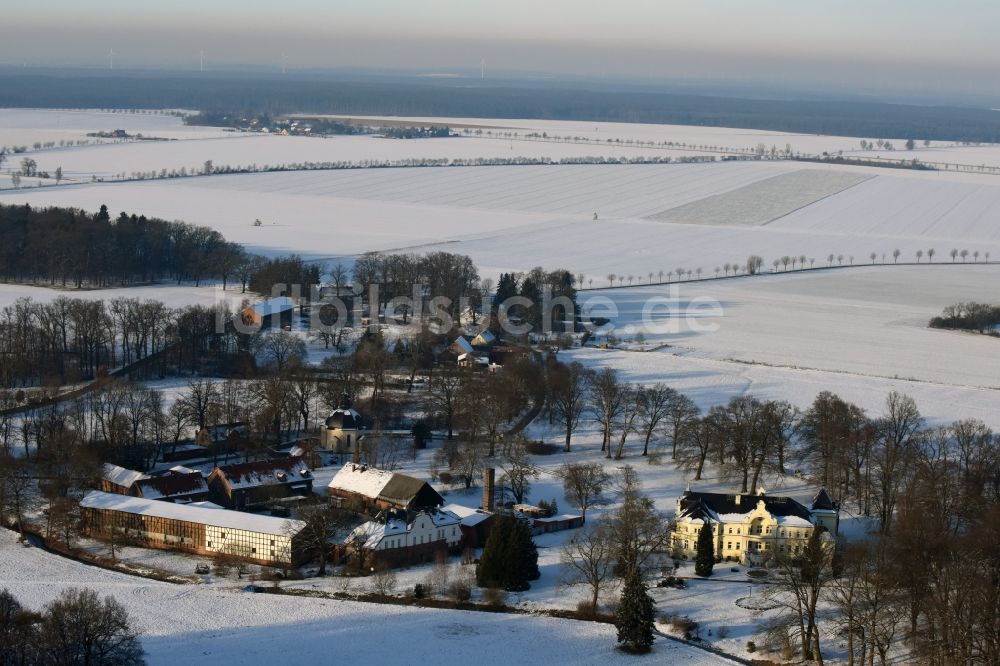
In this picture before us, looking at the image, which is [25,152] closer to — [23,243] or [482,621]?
[23,243]

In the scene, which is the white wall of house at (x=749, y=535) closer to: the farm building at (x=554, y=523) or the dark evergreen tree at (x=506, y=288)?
the farm building at (x=554, y=523)

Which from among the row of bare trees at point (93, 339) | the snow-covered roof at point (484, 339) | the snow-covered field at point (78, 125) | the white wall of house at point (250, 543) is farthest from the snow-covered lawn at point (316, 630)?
the snow-covered field at point (78, 125)

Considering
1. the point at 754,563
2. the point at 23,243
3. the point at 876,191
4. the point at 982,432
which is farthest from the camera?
the point at 876,191

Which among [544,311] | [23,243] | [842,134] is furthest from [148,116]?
[544,311]

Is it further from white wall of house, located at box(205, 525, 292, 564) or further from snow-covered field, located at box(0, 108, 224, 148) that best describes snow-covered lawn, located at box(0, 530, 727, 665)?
snow-covered field, located at box(0, 108, 224, 148)

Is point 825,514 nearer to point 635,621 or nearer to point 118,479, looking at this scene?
point 635,621

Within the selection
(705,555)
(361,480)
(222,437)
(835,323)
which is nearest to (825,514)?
(705,555)

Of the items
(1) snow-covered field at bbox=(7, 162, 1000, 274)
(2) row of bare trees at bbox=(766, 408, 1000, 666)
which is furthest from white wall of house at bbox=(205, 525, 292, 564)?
(1) snow-covered field at bbox=(7, 162, 1000, 274)
